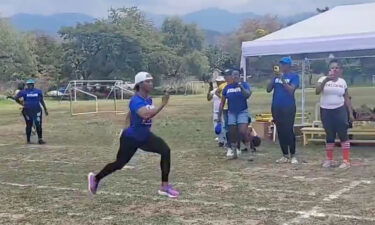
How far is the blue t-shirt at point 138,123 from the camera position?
300 inches

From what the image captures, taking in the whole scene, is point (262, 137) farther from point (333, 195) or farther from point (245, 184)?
point (333, 195)

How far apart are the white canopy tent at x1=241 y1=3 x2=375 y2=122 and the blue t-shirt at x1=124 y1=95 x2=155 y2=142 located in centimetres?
563

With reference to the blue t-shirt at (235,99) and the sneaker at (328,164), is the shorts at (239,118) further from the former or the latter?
the sneaker at (328,164)

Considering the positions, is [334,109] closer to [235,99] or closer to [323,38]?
[235,99]

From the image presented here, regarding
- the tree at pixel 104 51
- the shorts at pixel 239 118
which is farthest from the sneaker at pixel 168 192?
the tree at pixel 104 51

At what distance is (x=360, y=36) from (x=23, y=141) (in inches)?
345

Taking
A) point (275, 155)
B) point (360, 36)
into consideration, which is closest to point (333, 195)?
point (275, 155)

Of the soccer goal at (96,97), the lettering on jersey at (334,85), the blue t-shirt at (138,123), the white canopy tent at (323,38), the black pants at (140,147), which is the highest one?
the white canopy tent at (323,38)

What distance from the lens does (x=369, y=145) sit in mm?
12891

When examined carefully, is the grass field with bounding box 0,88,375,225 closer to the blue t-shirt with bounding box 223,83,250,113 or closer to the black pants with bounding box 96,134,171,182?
the black pants with bounding box 96,134,171,182

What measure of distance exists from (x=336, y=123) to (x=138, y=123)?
12.1 ft

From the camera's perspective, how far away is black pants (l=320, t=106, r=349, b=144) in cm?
988

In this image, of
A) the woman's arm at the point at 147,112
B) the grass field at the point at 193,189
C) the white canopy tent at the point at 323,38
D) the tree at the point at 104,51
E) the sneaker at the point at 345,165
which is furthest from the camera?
the tree at the point at 104,51

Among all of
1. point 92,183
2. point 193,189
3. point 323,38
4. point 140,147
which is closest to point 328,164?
point 193,189
